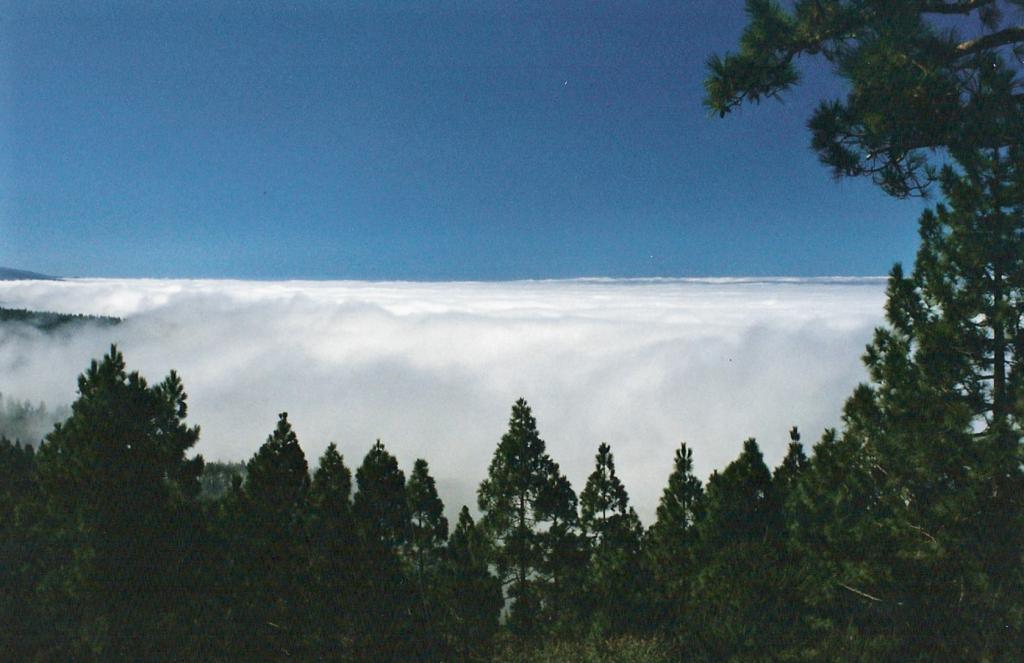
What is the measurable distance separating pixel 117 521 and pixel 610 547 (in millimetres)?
19039

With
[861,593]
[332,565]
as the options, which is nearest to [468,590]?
[332,565]

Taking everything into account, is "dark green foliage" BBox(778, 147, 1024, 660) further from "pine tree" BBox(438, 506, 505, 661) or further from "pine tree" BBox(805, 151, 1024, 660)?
"pine tree" BBox(438, 506, 505, 661)

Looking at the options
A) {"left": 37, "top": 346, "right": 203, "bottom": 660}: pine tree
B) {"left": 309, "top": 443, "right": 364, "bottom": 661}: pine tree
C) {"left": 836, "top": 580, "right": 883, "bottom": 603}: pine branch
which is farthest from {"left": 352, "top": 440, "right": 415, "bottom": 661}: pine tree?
{"left": 836, "top": 580, "right": 883, "bottom": 603}: pine branch

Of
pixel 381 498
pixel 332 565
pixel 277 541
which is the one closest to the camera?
pixel 277 541

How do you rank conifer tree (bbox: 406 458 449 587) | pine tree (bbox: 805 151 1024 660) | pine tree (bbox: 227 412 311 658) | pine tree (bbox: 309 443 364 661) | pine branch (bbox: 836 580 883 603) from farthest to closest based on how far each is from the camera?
1. conifer tree (bbox: 406 458 449 587)
2. pine tree (bbox: 309 443 364 661)
3. pine tree (bbox: 227 412 311 658)
4. pine branch (bbox: 836 580 883 603)
5. pine tree (bbox: 805 151 1024 660)

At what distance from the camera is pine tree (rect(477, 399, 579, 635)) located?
79.5 ft

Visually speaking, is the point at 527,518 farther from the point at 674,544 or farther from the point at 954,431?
the point at 954,431

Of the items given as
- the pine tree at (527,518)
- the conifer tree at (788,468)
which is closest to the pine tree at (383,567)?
the pine tree at (527,518)

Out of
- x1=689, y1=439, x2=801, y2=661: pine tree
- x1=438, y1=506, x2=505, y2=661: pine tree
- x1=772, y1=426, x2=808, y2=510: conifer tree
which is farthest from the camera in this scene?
x1=438, y1=506, x2=505, y2=661: pine tree

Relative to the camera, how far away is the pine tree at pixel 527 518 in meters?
24.2

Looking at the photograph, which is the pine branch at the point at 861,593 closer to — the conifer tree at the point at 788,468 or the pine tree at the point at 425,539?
the conifer tree at the point at 788,468

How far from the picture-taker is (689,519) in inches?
1011

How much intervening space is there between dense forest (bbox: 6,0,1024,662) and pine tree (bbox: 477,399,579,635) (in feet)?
0.37

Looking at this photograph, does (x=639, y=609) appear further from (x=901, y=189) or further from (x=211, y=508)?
(x=901, y=189)
